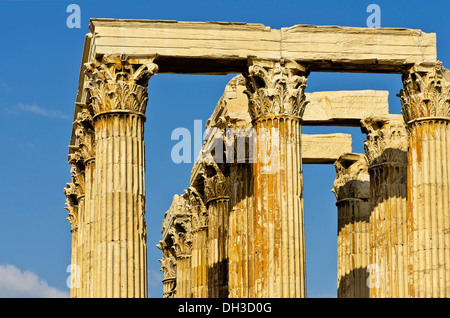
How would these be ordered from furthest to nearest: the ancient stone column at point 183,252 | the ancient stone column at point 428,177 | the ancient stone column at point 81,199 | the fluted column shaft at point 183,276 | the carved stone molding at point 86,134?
the ancient stone column at point 183,252, the fluted column shaft at point 183,276, the carved stone molding at point 86,134, the ancient stone column at point 81,199, the ancient stone column at point 428,177

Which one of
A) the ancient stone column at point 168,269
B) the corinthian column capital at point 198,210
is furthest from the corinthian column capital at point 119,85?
the ancient stone column at point 168,269

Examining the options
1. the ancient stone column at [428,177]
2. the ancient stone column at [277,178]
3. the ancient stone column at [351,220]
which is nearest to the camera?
the ancient stone column at [277,178]

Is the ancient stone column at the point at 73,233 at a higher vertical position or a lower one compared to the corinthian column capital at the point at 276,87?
lower

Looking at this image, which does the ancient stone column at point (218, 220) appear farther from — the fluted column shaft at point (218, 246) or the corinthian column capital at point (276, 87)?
the corinthian column capital at point (276, 87)

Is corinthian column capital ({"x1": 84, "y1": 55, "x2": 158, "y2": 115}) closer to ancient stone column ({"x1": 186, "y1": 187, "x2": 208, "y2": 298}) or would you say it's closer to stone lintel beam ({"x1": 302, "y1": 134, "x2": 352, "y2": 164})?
stone lintel beam ({"x1": 302, "y1": 134, "x2": 352, "y2": 164})

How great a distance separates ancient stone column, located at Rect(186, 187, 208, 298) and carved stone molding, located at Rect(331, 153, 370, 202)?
6.54 metres

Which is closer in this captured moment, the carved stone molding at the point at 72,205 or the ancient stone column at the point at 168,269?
the carved stone molding at the point at 72,205

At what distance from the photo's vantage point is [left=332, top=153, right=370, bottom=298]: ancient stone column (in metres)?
61.5

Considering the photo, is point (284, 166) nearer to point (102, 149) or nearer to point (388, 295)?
point (102, 149)

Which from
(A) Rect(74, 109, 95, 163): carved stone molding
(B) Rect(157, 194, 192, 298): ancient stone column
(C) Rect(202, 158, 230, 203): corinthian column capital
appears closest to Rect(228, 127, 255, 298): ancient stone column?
(C) Rect(202, 158, 230, 203): corinthian column capital

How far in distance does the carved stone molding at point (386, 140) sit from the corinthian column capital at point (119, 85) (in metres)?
12.7

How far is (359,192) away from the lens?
62812mm

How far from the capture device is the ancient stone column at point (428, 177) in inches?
1884
